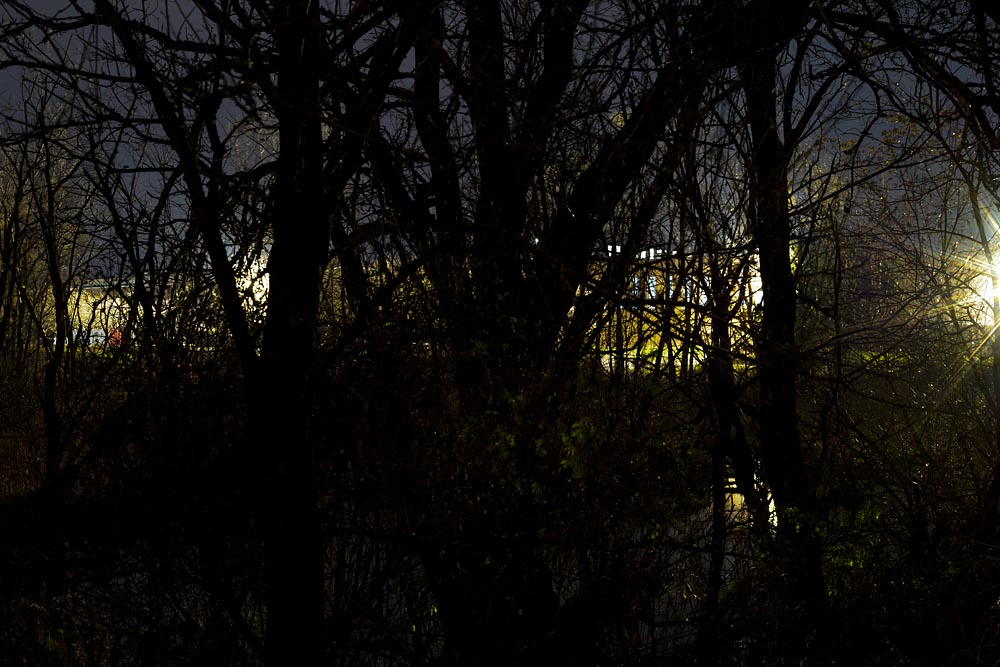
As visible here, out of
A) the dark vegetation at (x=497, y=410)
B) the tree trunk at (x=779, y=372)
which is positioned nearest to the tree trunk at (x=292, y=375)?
the dark vegetation at (x=497, y=410)

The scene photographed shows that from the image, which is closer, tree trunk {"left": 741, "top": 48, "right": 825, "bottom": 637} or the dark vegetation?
the dark vegetation

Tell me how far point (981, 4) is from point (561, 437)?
367cm

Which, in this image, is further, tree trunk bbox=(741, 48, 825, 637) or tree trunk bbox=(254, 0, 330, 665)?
tree trunk bbox=(741, 48, 825, 637)

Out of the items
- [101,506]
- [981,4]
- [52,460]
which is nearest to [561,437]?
A: [101,506]

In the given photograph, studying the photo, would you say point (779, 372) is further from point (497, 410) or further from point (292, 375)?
point (292, 375)

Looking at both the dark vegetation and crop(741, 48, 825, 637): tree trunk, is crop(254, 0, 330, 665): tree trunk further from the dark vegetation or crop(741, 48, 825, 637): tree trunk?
crop(741, 48, 825, 637): tree trunk

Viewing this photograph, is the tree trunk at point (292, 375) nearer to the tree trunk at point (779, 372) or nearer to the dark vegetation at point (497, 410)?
the dark vegetation at point (497, 410)

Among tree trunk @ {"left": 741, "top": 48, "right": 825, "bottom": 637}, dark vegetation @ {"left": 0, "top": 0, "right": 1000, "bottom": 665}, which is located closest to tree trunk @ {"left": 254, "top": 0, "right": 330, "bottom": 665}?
dark vegetation @ {"left": 0, "top": 0, "right": 1000, "bottom": 665}

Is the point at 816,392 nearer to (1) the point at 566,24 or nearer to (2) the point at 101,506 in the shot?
(1) the point at 566,24

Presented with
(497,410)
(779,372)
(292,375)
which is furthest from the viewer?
(779,372)

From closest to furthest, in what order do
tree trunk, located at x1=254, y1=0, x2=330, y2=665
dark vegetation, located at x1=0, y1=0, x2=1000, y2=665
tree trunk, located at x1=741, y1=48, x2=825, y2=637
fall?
tree trunk, located at x1=254, y1=0, x2=330, y2=665
dark vegetation, located at x1=0, y1=0, x2=1000, y2=665
tree trunk, located at x1=741, y1=48, x2=825, y2=637

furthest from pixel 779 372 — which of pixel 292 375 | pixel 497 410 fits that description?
pixel 292 375

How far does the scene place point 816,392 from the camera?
682 cm

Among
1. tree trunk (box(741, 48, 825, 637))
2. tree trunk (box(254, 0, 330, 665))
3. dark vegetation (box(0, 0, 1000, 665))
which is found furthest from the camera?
tree trunk (box(741, 48, 825, 637))
